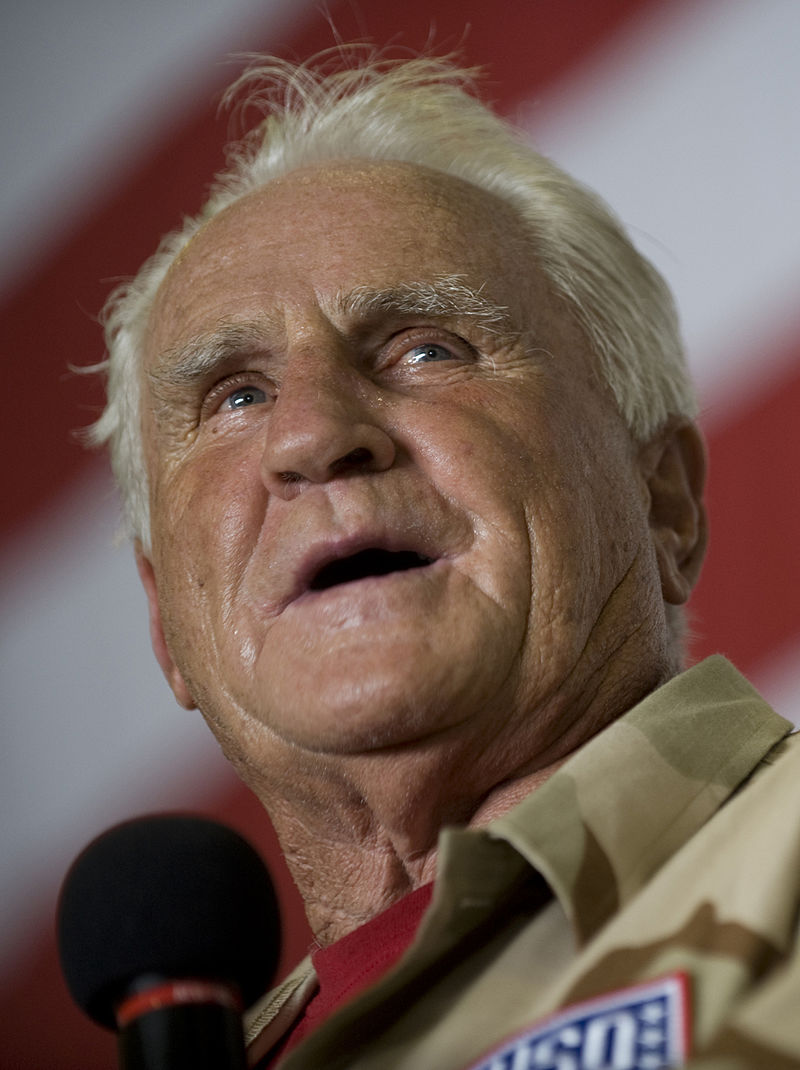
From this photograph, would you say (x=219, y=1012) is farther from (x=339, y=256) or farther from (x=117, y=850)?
(x=339, y=256)

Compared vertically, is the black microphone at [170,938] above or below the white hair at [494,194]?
below

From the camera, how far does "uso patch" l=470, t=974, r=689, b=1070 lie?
81 cm

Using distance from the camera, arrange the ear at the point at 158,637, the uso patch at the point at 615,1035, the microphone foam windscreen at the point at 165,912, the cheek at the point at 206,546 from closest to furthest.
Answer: the uso patch at the point at 615,1035, the microphone foam windscreen at the point at 165,912, the cheek at the point at 206,546, the ear at the point at 158,637

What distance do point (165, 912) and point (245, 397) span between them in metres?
0.65

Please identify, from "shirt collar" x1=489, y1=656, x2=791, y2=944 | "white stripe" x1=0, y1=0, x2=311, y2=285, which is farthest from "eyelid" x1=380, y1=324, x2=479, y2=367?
"white stripe" x1=0, y1=0, x2=311, y2=285

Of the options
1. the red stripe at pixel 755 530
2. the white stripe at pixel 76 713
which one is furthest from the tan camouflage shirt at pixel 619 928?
the white stripe at pixel 76 713

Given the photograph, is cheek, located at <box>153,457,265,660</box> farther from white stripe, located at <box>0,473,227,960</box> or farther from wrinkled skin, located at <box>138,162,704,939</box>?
white stripe, located at <box>0,473,227,960</box>

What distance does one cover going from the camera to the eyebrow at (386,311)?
1404mm

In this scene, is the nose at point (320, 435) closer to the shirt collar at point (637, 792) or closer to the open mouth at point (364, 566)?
the open mouth at point (364, 566)

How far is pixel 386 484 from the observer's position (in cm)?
126

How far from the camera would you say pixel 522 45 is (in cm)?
246

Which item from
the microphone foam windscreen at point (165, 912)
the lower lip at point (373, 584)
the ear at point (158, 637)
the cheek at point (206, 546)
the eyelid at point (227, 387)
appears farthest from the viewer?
the ear at point (158, 637)

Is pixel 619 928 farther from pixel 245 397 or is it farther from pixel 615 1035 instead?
pixel 245 397

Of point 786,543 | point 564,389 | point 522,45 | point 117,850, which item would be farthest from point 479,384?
point 522,45
